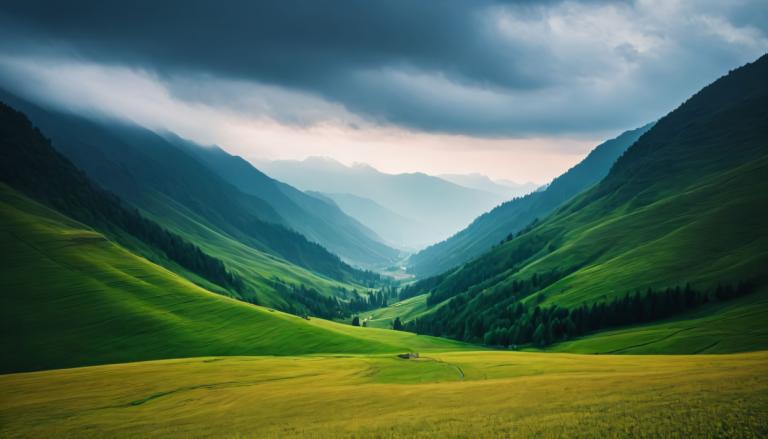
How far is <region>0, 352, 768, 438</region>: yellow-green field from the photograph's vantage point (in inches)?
1342

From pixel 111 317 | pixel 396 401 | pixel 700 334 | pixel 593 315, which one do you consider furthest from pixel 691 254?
pixel 111 317

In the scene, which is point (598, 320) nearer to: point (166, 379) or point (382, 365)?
point (382, 365)

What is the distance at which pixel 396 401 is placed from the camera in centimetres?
5062

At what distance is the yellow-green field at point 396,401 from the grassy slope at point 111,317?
1465 inches

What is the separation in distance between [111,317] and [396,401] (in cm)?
11071

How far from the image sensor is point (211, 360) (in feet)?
306

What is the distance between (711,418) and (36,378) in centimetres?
9663

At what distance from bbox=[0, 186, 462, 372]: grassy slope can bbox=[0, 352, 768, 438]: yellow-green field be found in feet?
122

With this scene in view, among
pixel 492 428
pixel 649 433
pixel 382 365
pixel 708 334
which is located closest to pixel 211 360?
pixel 382 365

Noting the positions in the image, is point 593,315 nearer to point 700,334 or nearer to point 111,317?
point 700,334

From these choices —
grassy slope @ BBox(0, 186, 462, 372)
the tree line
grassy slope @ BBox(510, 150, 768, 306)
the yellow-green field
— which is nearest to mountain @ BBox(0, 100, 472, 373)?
grassy slope @ BBox(0, 186, 462, 372)

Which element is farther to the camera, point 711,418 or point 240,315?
point 240,315

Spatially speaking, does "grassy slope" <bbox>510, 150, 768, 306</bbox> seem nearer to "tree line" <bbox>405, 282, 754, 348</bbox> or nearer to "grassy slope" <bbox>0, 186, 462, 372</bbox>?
"tree line" <bbox>405, 282, 754, 348</bbox>

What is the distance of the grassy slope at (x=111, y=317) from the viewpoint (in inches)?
4518
